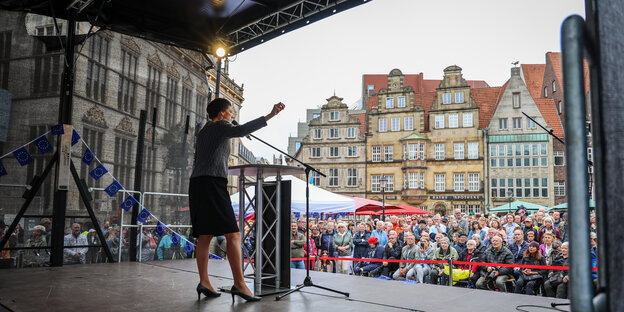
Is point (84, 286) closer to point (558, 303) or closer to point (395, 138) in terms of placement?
point (558, 303)

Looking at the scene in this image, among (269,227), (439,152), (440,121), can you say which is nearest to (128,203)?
(269,227)

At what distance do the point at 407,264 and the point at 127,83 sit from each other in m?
6.49

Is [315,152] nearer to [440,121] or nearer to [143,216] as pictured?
[440,121]

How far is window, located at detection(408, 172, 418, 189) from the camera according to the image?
132 feet

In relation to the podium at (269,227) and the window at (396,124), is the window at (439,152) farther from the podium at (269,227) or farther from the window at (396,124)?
the podium at (269,227)

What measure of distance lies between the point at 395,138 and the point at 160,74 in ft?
112

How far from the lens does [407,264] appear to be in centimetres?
849

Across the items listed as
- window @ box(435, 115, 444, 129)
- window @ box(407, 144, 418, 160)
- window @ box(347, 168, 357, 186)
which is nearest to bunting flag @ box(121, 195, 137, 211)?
window @ box(407, 144, 418, 160)

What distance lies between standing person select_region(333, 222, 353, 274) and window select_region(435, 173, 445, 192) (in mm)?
31284

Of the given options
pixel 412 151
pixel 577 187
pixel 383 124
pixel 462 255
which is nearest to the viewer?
pixel 577 187

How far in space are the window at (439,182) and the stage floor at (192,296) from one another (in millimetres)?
36641

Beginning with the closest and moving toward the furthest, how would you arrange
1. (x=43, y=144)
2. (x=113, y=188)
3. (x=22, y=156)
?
(x=22, y=156), (x=43, y=144), (x=113, y=188)

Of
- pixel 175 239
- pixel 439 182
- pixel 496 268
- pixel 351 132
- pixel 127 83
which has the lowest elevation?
pixel 496 268

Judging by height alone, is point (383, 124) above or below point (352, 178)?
above
